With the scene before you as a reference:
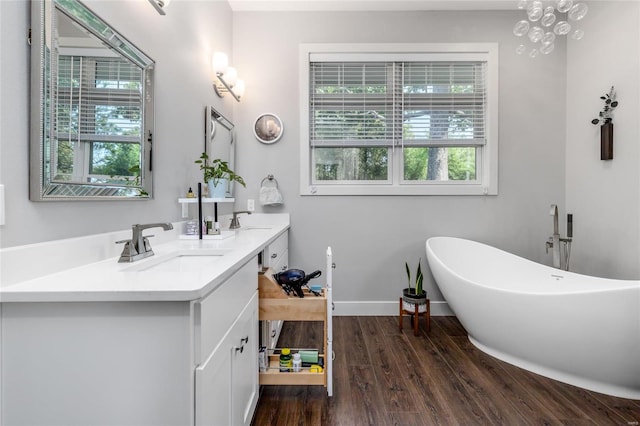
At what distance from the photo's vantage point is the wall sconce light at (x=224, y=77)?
2.33 metres

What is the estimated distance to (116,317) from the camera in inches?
30.1

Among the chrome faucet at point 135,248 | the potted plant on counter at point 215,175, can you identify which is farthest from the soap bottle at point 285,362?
the potted plant on counter at point 215,175

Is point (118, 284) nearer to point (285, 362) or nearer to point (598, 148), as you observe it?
point (285, 362)

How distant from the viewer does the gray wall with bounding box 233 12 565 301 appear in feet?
9.36

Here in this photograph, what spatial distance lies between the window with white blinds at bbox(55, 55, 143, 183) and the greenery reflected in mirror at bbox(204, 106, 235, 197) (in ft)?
2.62

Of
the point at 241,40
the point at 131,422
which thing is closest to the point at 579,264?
the point at 131,422

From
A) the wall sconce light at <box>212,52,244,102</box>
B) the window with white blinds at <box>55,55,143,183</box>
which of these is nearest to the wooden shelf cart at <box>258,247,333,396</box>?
the window with white blinds at <box>55,55,143,183</box>

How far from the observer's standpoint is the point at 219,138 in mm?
2482

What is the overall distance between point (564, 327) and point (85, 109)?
2.34 metres

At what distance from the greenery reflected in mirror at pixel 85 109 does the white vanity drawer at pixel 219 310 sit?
0.61 m

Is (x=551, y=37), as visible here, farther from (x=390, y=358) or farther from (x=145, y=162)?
(x=145, y=162)

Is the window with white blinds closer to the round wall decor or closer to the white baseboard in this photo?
the round wall decor

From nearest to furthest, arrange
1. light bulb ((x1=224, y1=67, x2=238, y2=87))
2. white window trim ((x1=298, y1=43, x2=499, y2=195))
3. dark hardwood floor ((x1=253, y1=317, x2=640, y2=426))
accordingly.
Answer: dark hardwood floor ((x1=253, y1=317, x2=640, y2=426)), light bulb ((x1=224, y1=67, x2=238, y2=87)), white window trim ((x1=298, y1=43, x2=499, y2=195))

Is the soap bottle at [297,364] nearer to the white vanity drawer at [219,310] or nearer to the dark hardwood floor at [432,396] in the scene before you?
the dark hardwood floor at [432,396]
